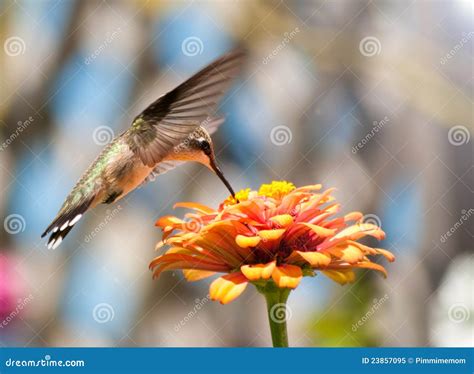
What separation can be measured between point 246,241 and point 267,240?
0.18 ft

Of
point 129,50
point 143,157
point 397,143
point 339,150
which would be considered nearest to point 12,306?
point 143,157

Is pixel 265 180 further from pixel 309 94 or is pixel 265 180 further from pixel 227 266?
pixel 227 266

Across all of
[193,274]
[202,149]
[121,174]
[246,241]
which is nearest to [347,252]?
[246,241]

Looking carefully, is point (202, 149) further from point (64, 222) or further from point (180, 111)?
point (64, 222)

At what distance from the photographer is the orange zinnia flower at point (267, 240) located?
3.59ft

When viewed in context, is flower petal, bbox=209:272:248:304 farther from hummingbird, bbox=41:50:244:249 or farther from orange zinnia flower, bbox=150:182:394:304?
hummingbird, bbox=41:50:244:249

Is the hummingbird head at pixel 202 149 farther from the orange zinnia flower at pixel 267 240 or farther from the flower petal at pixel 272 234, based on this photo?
the flower petal at pixel 272 234

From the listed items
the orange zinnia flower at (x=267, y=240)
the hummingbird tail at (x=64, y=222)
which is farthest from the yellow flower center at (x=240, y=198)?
the hummingbird tail at (x=64, y=222)

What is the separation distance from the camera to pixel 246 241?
1.07 metres

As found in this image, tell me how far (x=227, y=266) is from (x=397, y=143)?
1.48 m

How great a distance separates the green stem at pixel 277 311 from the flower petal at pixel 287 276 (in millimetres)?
64

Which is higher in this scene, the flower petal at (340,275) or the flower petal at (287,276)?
the flower petal at (340,275)

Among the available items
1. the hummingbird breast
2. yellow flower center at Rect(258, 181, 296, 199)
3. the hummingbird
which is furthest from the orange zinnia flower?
the hummingbird breast

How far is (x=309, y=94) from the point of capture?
102 inches
